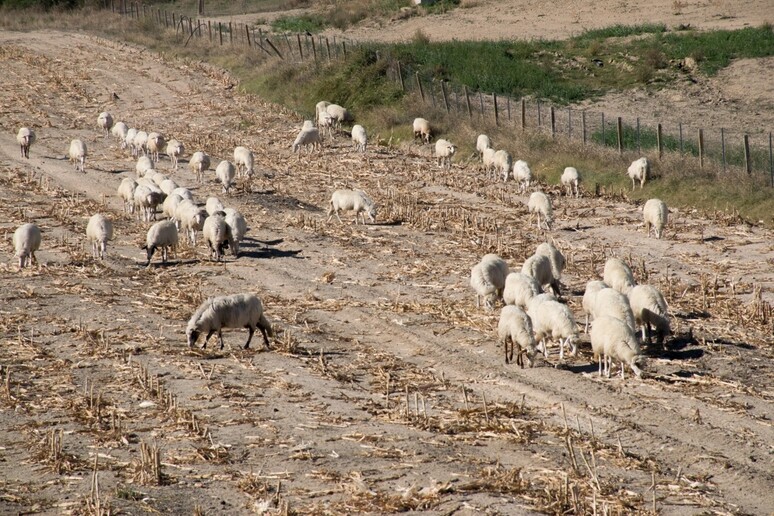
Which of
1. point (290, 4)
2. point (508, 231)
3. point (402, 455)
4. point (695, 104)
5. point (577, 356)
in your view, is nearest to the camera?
point (402, 455)

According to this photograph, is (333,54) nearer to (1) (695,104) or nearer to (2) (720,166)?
(1) (695,104)

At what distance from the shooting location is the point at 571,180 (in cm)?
2991

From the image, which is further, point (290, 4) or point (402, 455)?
point (290, 4)

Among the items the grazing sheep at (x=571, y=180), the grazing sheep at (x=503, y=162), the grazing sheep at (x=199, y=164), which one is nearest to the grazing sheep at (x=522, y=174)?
the grazing sheep at (x=503, y=162)

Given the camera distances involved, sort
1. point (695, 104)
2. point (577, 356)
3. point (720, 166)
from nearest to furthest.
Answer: point (577, 356) → point (720, 166) → point (695, 104)

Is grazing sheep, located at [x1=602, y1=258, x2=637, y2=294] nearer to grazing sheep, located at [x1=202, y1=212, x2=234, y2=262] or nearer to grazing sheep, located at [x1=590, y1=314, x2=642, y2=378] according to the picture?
grazing sheep, located at [x1=590, y1=314, x2=642, y2=378]

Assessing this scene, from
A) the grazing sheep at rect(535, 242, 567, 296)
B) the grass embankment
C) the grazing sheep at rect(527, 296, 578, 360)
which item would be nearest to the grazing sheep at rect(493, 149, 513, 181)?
the grass embankment

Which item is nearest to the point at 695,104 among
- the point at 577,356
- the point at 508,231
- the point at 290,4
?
the point at 508,231

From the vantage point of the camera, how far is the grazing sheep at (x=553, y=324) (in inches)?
636

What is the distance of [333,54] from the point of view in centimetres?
4959

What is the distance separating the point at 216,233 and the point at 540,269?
7556 millimetres

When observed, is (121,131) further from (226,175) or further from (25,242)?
(25,242)

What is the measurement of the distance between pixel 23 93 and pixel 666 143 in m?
28.8

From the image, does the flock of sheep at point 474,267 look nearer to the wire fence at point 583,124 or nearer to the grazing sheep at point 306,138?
the grazing sheep at point 306,138
